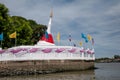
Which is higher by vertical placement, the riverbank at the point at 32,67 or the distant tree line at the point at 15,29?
the distant tree line at the point at 15,29

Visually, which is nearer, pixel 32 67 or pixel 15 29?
pixel 32 67

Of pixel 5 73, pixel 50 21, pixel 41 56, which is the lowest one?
pixel 5 73

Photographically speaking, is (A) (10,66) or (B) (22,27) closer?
(A) (10,66)

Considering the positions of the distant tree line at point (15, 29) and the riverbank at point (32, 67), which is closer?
the riverbank at point (32, 67)

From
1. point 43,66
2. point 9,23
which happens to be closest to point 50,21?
point 9,23

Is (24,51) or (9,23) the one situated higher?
(9,23)

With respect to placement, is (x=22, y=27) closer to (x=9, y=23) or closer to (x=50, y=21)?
(x=9, y=23)

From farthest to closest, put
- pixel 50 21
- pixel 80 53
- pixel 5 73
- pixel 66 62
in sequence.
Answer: pixel 50 21 < pixel 80 53 < pixel 66 62 < pixel 5 73

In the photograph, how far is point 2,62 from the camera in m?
36.4

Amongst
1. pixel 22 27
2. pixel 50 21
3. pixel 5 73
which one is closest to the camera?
pixel 5 73

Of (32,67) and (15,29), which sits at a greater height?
(15,29)

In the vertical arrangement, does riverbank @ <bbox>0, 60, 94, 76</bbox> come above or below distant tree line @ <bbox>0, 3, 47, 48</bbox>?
below

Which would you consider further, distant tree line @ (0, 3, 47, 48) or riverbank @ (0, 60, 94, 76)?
distant tree line @ (0, 3, 47, 48)

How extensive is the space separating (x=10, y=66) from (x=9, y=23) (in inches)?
610
